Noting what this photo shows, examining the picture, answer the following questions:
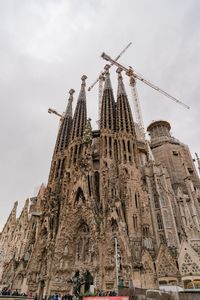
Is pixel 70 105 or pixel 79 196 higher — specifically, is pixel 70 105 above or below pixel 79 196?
above

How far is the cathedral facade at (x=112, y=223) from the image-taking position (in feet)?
79.2

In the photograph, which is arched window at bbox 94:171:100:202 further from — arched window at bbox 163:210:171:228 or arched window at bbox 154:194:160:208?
arched window at bbox 163:210:171:228

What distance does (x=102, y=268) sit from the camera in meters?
24.7

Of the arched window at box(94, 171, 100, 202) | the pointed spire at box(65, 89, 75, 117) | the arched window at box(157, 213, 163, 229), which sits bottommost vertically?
the arched window at box(157, 213, 163, 229)

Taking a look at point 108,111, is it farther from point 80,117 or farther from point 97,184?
point 97,184

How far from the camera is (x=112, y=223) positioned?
27.0m

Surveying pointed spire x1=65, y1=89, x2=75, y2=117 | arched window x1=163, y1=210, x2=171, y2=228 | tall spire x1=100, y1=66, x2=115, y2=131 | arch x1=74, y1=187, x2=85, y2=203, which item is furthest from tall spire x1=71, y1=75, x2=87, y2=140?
arched window x1=163, y1=210, x2=171, y2=228

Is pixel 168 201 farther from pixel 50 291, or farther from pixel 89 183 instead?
pixel 50 291

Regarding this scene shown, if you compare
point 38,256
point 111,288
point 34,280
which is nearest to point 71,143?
point 38,256

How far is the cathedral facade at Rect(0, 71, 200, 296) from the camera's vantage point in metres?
24.1

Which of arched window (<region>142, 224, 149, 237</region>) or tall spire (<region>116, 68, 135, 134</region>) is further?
tall spire (<region>116, 68, 135, 134</region>)

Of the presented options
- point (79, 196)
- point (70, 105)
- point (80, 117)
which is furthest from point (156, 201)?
point (70, 105)

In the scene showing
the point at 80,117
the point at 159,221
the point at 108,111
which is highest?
the point at 80,117

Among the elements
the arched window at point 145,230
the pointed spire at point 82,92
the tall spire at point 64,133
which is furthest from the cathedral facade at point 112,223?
the pointed spire at point 82,92
